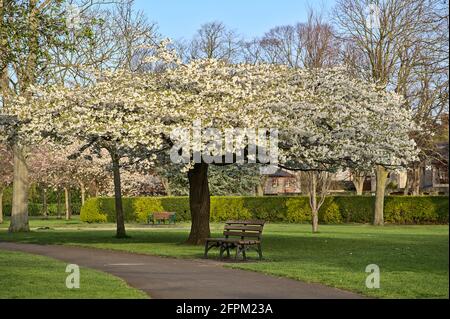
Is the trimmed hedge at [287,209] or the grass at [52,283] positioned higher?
→ the trimmed hedge at [287,209]

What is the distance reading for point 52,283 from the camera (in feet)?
41.0

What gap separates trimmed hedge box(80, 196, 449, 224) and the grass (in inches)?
1234

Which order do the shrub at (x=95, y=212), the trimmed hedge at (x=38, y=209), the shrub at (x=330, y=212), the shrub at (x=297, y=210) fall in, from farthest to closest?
the trimmed hedge at (x=38, y=209)
the shrub at (x=95, y=212)
the shrub at (x=297, y=210)
the shrub at (x=330, y=212)

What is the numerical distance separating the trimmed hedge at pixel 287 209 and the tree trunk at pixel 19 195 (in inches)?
555

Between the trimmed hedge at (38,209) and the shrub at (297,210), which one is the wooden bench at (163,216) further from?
the trimmed hedge at (38,209)

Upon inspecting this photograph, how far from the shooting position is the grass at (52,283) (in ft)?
36.8

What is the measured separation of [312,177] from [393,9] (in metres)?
13.1

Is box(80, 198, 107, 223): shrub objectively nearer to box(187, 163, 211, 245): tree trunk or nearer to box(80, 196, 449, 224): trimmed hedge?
box(80, 196, 449, 224): trimmed hedge

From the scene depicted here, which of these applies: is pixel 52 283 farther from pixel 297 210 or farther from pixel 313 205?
pixel 297 210

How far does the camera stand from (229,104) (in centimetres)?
Result: 2097

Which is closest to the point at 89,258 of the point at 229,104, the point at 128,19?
the point at 229,104

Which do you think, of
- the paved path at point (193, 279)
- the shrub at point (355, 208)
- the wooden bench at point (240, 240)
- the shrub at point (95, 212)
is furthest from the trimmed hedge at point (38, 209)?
the wooden bench at point (240, 240)

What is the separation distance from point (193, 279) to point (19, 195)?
74.9ft

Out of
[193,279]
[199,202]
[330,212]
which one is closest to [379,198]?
[330,212]
